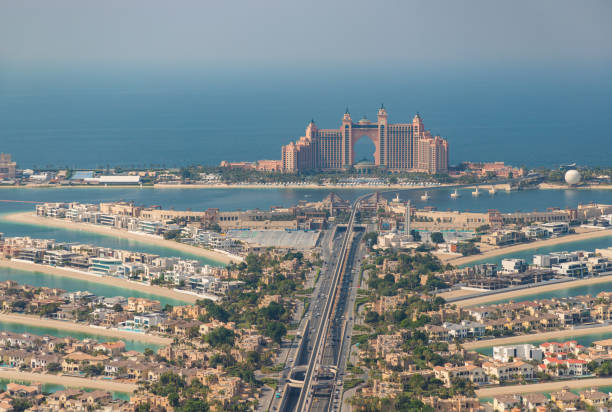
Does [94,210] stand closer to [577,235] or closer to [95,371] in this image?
[577,235]

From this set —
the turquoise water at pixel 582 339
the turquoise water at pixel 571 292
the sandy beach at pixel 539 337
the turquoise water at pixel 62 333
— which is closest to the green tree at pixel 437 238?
the turquoise water at pixel 571 292

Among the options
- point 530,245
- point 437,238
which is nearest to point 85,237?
point 437,238

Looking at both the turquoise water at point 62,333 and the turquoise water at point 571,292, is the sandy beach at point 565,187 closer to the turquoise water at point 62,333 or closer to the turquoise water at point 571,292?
the turquoise water at point 571,292

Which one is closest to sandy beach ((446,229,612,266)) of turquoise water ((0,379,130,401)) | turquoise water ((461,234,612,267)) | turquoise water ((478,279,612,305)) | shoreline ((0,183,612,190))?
turquoise water ((461,234,612,267))

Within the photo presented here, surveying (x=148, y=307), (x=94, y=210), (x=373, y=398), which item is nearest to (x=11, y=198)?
(x=94, y=210)

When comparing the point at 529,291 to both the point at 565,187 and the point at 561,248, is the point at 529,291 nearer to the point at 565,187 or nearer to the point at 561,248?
the point at 561,248

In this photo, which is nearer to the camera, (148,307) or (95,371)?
(95,371)
